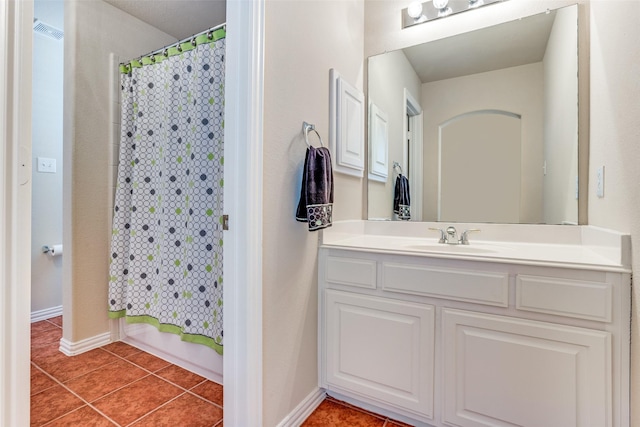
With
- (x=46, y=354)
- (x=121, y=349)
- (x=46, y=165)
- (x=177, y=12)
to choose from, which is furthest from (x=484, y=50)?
(x=46, y=165)

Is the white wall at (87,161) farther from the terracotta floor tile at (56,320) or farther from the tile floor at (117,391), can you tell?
the terracotta floor tile at (56,320)

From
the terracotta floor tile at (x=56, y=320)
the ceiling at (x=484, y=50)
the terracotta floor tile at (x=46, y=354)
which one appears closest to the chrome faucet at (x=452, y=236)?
the ceiling at (x=484, y=50)

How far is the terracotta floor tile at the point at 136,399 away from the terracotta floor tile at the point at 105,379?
5cm

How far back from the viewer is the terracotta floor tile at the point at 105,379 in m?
1.65

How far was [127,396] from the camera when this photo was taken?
162 centimetres

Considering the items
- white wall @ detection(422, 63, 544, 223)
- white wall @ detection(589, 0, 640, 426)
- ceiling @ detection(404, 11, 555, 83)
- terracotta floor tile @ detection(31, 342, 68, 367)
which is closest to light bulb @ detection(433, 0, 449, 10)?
ceiling @ detection(404, 11, 555, 83)

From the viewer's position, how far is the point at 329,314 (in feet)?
5.15

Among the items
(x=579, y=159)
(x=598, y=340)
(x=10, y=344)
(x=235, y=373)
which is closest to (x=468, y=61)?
(x=579, y=159)

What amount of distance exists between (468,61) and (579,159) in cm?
77

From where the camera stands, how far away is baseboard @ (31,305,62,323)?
2.57 m

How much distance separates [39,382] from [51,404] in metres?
0.29

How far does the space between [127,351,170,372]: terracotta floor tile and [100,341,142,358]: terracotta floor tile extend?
0.06 metres

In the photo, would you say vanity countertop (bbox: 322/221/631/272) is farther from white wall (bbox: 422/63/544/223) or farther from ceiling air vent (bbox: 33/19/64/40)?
ceiling air vent (bbox: 33/19/64/40)

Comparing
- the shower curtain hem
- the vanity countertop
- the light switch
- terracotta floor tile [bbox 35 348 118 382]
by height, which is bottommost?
terracotta floor tile [bbox 35 348 118 382]
